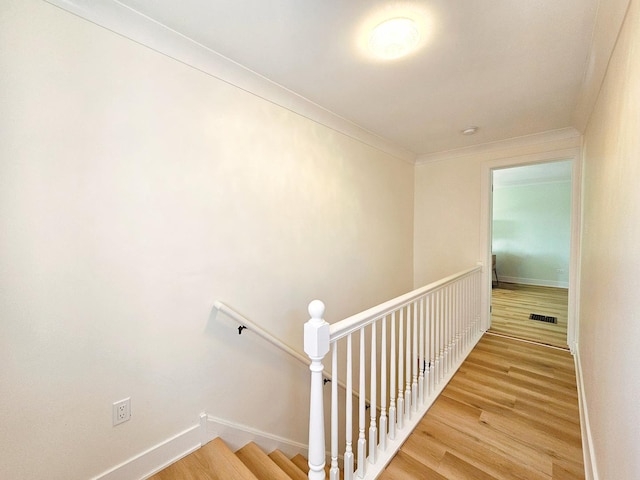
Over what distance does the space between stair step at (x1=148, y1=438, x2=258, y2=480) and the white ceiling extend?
229 centimetres

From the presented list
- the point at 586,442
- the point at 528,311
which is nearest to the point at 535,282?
the point at 528,311

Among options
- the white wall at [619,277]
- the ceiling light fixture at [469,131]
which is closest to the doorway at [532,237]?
the ceiling light fixture at [469,131]

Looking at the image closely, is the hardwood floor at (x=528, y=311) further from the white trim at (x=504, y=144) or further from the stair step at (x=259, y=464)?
the stair step at (x=259, y=464)

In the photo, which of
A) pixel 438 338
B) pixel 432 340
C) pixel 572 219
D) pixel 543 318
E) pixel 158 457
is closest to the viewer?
pixel 158 457

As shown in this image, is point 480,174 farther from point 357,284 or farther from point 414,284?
point 357,284

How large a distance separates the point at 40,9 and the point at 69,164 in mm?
630

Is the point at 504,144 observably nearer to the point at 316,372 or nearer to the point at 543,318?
the point at 543,318

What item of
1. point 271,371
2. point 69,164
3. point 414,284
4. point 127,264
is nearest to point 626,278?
point 271,371

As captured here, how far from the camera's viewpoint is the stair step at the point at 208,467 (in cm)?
138

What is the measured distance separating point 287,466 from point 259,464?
27 cm

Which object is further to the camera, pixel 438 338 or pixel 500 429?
pixel 438 338

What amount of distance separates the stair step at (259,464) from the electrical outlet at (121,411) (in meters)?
0.76

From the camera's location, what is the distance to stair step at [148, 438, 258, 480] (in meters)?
1.38

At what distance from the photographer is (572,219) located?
273 cm
